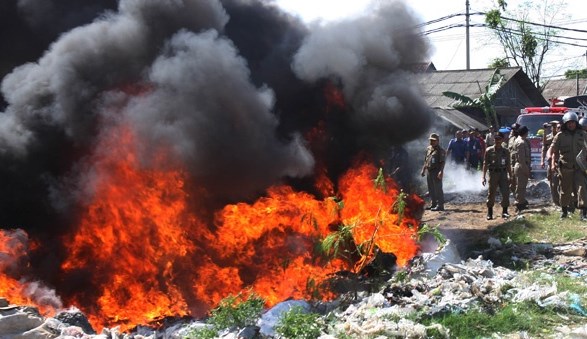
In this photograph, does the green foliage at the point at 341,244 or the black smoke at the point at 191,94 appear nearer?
the green foliage at the point at 341,244

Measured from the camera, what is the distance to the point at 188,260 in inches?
330

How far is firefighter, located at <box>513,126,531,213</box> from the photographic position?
1295 centimetres

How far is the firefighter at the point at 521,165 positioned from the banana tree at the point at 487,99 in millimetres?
15260

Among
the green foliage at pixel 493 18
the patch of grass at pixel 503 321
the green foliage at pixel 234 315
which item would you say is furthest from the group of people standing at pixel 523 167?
the green foliage at pixel 493 18

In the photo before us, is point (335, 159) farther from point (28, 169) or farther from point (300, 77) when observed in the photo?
point (28, 169)

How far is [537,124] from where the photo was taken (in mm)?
20188

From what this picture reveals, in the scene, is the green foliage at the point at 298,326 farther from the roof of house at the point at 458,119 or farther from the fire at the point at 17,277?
the roof of house at the point at 458,119

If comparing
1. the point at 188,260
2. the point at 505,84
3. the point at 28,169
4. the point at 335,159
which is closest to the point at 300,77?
the point at 335,159

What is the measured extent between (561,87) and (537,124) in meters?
33.1

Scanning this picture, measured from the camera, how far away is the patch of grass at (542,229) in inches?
409

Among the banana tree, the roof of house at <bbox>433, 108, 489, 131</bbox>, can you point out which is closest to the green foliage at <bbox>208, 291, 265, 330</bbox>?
the roof of house at <bbox>433, 108, 489, 131</bbox>

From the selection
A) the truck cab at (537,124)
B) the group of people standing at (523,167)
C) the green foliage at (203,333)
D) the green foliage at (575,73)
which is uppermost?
the green foliage at (575,73)

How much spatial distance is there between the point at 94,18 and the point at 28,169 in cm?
309

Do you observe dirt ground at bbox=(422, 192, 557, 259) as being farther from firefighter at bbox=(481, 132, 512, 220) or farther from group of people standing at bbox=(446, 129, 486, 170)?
group of people standing at bbox=(446, 129, 486, 170)
